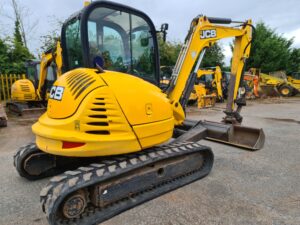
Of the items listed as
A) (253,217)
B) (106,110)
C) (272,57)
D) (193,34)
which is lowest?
(253,217)

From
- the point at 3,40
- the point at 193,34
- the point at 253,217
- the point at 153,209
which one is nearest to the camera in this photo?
the point at 253,217

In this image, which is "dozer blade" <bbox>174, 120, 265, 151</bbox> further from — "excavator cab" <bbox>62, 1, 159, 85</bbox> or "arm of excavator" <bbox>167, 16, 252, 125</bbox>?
"excavator cab" <bbox>62, 1, 159, 85</bbox>

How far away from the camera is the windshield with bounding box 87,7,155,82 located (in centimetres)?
299

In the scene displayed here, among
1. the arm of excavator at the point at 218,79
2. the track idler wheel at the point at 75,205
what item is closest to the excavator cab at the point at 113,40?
the track idler wheel at the point at 75,205

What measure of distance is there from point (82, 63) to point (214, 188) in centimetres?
233

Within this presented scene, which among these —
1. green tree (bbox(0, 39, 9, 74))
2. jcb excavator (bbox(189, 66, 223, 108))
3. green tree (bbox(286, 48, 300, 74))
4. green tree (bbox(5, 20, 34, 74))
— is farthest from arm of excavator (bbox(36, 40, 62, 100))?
green tree (bbox(286, 48, 300, 74))

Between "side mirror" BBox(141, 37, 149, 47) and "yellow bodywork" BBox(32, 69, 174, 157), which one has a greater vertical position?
"side mirror" BBox(141, 37, 149, 47)

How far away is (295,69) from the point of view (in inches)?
1023

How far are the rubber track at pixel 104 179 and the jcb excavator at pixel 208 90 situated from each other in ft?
28.9

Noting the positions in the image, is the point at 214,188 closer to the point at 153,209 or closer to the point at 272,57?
the point at 153,209

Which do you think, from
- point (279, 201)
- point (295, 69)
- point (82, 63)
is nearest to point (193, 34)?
point (82, 63)

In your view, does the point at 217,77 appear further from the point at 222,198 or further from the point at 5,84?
the point at 5,84

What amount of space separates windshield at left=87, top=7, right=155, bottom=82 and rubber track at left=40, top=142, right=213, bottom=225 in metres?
1.18

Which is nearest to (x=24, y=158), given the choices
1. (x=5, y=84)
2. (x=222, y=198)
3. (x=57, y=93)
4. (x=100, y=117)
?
(x=57, y=93)
